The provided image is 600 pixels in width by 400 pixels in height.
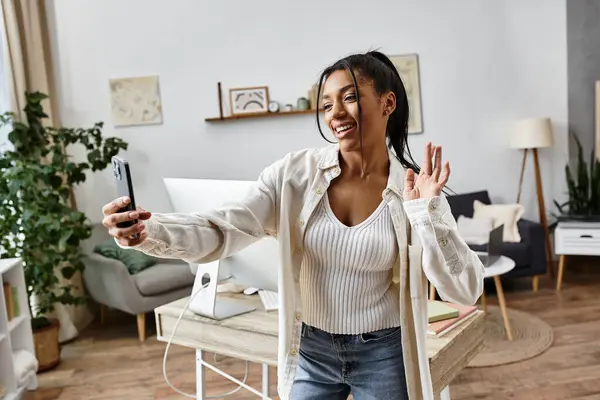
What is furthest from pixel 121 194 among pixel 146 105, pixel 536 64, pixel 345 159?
pixel 536 64

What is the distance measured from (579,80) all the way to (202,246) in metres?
4.75

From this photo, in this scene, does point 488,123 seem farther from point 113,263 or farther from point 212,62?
point 113,263

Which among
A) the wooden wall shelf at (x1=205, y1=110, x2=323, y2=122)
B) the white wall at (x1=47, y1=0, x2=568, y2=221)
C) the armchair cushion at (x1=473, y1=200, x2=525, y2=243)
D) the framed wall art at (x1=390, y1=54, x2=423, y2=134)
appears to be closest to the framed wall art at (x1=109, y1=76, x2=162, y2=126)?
the white wall at (x1=47, y1=0, x2=568, y2=221)

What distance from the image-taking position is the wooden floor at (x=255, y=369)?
3025 millimetres

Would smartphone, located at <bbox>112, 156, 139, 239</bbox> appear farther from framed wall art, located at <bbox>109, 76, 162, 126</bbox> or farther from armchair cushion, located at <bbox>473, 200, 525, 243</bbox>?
armchair cushion, located at <bbox>473, 200, 525, 243</bbox>

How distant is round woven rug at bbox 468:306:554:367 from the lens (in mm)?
3355

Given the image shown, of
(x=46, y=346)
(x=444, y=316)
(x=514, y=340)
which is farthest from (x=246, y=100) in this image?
(x=444, y=316)

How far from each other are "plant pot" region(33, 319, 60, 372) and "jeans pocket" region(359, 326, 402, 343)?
112 inches

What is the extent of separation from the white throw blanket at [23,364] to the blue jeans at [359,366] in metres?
2.32

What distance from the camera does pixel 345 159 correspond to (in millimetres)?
1479

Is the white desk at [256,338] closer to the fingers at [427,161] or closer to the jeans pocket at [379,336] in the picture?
the jeans pocket at [379,336]

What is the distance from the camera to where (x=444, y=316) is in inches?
73.1

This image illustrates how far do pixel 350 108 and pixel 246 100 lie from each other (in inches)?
144

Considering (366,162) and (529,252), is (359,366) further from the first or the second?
(529,252)
